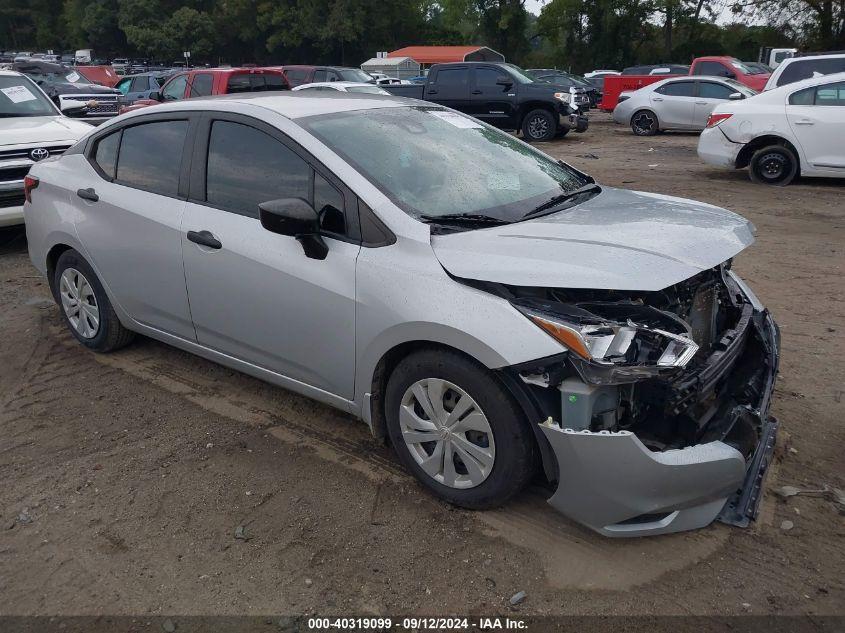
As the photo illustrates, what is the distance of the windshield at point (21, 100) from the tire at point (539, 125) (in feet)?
36.5

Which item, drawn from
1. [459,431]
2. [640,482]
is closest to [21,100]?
[459,431]

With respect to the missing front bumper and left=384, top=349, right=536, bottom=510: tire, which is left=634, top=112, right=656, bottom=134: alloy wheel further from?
left=384, top=349, right=536, bottom=510: tire

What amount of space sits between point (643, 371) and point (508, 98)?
15.4 meters

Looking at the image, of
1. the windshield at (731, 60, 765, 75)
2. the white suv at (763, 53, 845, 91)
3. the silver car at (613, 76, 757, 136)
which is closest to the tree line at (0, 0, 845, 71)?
the windshield at (731, 60, 765, 75)

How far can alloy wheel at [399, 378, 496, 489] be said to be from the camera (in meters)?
3.03

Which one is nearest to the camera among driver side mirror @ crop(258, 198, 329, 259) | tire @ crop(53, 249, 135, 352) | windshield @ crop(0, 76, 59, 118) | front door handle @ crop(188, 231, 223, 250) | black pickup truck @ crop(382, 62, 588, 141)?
driver side mirror @ crop(258, 198, 329, 259)

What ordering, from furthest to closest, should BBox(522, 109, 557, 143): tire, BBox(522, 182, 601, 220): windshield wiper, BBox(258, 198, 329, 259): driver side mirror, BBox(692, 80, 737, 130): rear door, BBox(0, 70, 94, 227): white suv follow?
BBox(522, 109, 557, 143): tire → BBox(692, 80, 737, 130): rear door → BBox(0, 70, 94, 227): white suv → BBox(522, 182, 601, 220): windshield wiper → BBox(258, 198, 329, 259): driver side mirror

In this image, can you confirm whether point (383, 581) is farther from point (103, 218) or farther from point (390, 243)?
point (103, 218)

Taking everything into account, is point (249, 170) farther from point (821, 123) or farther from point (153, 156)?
point (821, 123)

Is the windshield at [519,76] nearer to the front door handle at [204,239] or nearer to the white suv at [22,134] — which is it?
the white suv at [22,134]

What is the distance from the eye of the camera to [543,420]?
2828mm

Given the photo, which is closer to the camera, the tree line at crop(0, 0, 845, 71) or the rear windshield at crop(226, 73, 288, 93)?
the rear windshield at crop(226, 73, 288, 93)

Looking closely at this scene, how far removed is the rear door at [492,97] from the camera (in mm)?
17219

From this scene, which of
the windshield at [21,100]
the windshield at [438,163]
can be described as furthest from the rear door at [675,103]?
the windshield at [438,163]
